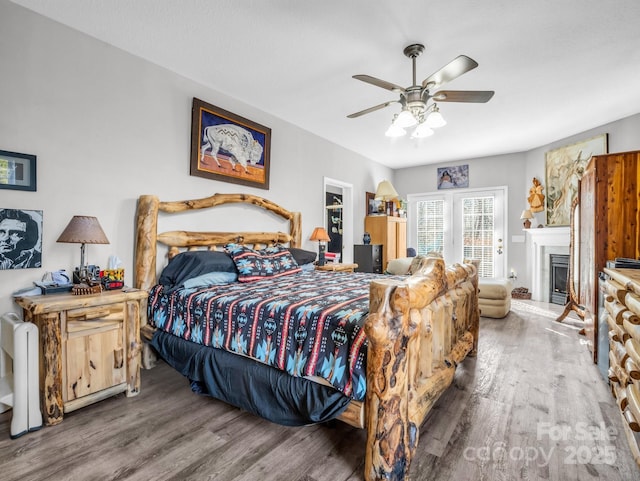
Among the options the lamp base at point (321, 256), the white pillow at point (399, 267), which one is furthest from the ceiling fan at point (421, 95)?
the white pillow at point (399, 267)

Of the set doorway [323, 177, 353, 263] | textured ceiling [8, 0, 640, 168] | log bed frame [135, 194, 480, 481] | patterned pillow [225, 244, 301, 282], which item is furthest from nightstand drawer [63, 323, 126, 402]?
doorway [323, 177, 353, 263]

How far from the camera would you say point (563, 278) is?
5.21 m

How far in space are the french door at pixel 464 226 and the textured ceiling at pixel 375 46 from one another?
7.97 feet

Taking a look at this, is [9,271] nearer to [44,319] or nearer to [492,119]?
[44,319]

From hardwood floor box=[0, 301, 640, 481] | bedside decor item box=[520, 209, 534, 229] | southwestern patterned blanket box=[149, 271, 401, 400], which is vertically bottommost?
hardwood floor box=[0, 301, 640, 481]

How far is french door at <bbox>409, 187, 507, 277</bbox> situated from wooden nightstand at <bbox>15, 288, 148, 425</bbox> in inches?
228

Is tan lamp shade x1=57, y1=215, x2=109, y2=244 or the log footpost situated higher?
tan lamp shade x1=57, y1=215, x2=109, y2=244

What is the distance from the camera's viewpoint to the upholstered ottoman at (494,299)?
4.29 metres

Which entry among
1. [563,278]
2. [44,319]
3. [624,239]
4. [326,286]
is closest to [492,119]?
[624,239]

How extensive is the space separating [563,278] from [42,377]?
646cm

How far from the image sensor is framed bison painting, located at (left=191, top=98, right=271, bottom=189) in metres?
3.23

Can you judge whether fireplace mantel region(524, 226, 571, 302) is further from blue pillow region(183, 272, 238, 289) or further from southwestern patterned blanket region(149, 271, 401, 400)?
blue pillow region(183, 272, 238, 289)

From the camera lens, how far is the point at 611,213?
2.68m

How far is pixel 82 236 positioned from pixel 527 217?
241 inches
